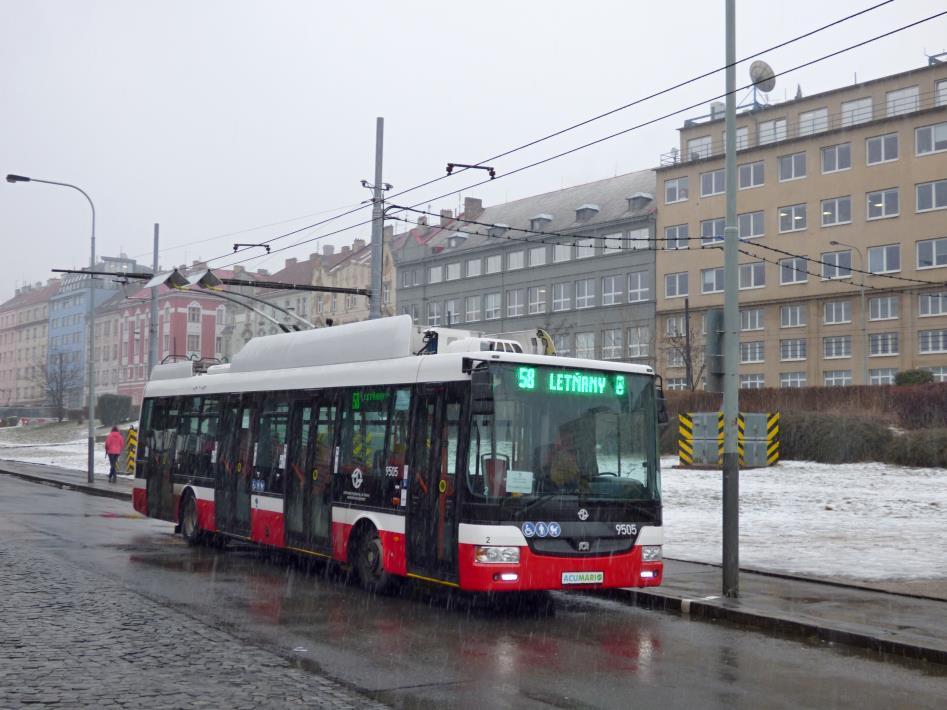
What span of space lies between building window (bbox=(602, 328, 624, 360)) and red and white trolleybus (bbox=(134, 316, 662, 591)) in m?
56.7

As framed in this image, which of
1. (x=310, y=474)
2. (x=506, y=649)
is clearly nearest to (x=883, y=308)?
(x=310, y=474)

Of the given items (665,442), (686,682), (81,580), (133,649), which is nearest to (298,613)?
(133,649)

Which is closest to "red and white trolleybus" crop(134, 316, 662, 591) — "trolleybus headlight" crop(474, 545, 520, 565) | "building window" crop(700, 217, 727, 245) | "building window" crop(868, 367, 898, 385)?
"trolleybus headlight" crop(474, 545, 520, 565)

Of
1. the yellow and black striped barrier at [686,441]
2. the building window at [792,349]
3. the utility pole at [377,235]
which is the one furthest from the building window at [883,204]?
the utility pole at [377,235]

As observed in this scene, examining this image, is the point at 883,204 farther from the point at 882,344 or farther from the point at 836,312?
the point at 882,344

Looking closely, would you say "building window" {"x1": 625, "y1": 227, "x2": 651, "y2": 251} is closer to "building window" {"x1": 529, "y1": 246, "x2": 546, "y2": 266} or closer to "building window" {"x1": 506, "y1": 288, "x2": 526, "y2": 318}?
"building window" {"x1": 529, "y1": 246, "x2": 546, "y2": 266}

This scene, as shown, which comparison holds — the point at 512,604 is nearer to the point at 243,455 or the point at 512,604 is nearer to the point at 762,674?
the point at 762,674

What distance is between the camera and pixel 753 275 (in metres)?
64.9

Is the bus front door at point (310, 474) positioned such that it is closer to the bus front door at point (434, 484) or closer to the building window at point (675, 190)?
the bus front door at point (434, 484)

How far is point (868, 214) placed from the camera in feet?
194

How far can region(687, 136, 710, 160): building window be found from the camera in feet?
222

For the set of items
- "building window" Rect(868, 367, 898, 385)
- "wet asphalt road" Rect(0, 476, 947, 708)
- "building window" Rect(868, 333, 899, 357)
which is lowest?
"wet asphalt road" Rect(0, 476, 947, 708)

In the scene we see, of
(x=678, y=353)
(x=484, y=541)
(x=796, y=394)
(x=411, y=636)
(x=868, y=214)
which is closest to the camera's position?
(x=411, y=636)

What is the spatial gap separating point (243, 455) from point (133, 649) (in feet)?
24.6
